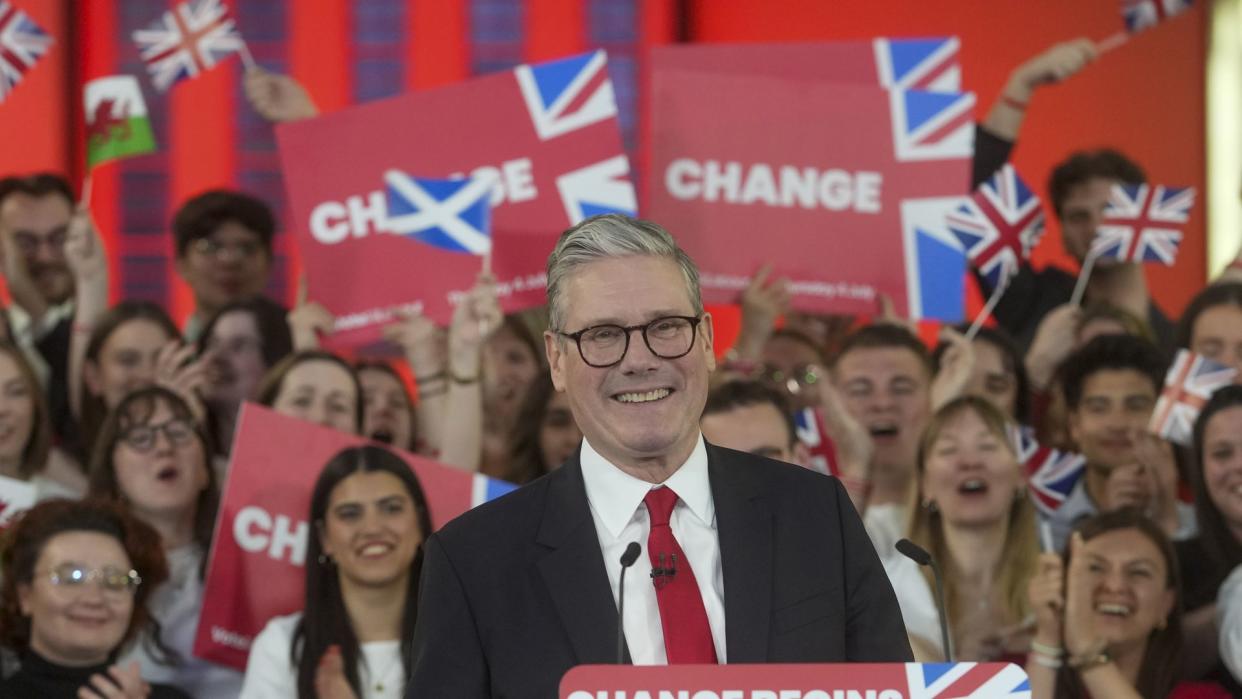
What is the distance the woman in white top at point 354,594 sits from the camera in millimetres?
3865

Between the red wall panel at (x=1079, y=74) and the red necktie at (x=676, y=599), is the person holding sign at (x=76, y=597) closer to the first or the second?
the red necktie at (x=676, y=599)

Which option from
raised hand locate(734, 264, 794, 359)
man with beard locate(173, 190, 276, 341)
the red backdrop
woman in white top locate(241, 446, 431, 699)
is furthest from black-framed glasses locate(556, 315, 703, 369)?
the red backdrop

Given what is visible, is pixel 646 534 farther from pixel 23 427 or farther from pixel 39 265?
pixel 39 265

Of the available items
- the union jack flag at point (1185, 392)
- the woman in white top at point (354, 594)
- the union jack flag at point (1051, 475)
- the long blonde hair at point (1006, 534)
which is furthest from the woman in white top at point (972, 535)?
the woman in white top at point (354, 594)

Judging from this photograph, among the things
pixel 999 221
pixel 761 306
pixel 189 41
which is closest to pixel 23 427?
pixel 189 41

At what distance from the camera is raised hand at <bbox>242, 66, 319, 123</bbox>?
5.46m

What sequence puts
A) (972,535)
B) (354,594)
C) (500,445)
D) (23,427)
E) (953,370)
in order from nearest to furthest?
(354,594)
(972,535)
(23,427)
(953,370)
(500,445)

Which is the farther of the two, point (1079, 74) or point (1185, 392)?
point (1079, 74)

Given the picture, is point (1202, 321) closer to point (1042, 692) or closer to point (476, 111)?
point (1042, 692)

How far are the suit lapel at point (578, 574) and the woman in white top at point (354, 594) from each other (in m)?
1.88

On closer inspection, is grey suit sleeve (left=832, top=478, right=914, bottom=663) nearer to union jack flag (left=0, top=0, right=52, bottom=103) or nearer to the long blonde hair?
the long blonde hair

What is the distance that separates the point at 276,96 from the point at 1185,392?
2.77 metres

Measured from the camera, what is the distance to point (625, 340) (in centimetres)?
200

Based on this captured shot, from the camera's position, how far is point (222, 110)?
282 inches
